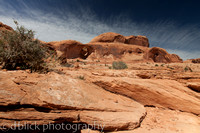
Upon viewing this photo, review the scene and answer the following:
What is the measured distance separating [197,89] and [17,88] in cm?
642

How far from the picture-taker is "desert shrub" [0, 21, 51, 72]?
11.3 feet

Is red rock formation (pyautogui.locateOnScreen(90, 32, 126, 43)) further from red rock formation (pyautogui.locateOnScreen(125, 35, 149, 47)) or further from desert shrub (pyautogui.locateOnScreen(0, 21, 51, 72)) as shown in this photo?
desert shrub (pyautogui.locateOnScreen(0, 21, 51, 72))

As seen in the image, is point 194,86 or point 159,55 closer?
point 194,86

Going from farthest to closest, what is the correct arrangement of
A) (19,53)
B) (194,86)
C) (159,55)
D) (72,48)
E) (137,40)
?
(137,40) → (159,55) → (72,48) → (194,86) → (19,53)

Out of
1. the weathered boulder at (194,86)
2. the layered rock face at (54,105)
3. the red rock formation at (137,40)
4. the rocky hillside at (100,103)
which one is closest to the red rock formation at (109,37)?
the red rock formation at (137,40)

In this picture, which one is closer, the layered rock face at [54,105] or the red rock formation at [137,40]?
the layered rock face at [54,105]

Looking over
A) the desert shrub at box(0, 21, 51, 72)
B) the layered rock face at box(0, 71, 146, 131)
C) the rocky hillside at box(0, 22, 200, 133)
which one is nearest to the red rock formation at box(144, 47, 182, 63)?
the rocky hillside at box(0, 22, 200, 133)

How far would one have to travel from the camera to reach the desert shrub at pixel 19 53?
3431 mm

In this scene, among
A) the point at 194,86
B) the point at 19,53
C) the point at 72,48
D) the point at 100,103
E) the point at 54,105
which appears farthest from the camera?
the point at 72,48

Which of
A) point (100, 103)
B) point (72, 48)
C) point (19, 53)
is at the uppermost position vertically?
point (72, 48)

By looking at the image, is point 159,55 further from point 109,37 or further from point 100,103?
point 100,103

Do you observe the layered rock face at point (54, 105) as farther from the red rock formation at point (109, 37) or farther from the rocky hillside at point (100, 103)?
the red rock formation at point (109, 37)

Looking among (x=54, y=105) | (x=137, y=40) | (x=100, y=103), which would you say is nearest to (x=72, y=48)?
(x=100, y=103)

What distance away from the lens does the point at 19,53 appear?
3.51 m
